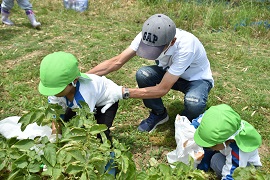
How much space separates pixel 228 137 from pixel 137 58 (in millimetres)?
2677

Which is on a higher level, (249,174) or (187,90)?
(249,174)

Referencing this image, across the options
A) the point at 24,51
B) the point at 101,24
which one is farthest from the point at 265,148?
the point at 101,24

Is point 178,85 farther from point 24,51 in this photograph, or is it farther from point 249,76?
point 24,51

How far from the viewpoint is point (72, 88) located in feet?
7.80

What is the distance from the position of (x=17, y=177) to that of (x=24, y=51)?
3387 millimetres

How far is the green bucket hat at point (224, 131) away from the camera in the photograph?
2.25 m

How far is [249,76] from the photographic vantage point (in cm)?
451

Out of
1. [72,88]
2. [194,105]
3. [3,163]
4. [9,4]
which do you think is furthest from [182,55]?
[9,4]

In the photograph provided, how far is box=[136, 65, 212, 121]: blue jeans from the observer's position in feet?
9.91

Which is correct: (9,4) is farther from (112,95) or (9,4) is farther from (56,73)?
(56,73)

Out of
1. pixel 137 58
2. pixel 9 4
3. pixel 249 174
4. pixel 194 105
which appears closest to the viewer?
pixel 249 174

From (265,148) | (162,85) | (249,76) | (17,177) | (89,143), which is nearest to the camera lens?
(17,177)

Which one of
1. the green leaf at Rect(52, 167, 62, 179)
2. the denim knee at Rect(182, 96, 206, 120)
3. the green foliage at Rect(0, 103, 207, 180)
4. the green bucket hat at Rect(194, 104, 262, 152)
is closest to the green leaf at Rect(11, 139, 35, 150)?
the green foliage at Rect(0, 103, 207, 180)

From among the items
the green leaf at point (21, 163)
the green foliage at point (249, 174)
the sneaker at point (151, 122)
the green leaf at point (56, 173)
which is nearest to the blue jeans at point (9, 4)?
the sneaker at point (151, 122)
